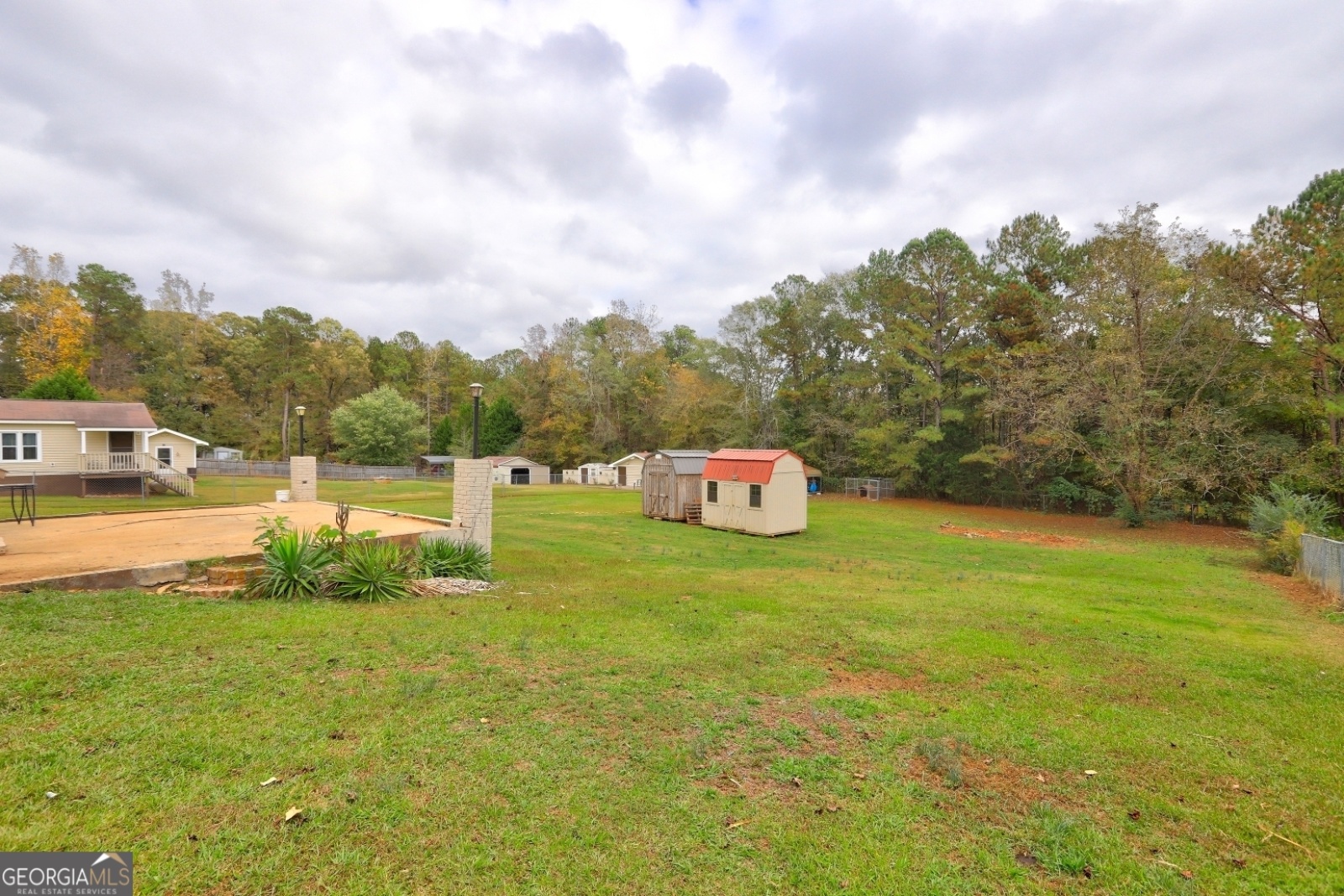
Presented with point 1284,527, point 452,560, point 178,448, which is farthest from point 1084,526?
point 178,448

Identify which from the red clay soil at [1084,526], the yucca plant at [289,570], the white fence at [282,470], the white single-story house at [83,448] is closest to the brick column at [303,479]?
the yucca plant at [289,570]

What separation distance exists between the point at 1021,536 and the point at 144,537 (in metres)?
23.1

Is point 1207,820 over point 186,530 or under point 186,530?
under

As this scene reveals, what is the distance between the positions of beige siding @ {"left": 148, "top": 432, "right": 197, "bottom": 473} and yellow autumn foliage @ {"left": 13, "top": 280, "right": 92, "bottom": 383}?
48.0 feet

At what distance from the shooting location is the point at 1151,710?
15.3 feet

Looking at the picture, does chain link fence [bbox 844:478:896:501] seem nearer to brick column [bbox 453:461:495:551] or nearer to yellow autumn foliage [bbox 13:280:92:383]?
brick column [bbox 453:461:495:551]

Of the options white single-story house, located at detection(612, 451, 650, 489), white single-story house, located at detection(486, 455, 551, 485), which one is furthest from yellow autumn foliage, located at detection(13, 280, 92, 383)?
white single-story house, located at detection(612, 451, 650, 489)

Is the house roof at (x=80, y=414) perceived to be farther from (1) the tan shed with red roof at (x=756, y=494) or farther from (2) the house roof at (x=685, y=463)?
(1) the tan shed with red roof at (x=756, y=494)

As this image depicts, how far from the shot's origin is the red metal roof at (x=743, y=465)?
18.3 meters

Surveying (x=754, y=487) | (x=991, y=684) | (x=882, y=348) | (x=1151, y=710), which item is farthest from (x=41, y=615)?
(x=882, y=348)

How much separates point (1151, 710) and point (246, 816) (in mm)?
6555

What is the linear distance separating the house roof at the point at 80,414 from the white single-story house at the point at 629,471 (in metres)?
26.0

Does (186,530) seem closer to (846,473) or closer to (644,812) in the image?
(644,812)

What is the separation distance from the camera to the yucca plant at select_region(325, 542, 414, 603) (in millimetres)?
7461
